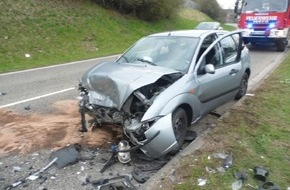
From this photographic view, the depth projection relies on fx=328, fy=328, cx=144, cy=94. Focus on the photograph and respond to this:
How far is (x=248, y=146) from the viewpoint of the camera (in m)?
4.86

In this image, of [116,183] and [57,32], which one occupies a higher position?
[57,32]

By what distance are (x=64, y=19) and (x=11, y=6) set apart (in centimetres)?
312

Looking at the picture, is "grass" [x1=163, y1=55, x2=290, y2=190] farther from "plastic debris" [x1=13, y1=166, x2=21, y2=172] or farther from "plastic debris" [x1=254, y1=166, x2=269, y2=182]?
"plastic debris" [x1=13, y1=166, x2=21, y2=172]

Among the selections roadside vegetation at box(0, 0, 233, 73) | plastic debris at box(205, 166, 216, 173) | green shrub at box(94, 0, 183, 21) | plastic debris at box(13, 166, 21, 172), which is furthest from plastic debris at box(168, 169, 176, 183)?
green shrub at box(94, 0, 183, 21)

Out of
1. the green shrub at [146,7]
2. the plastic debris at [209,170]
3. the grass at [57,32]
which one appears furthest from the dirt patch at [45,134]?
the green shrub at [146,7]

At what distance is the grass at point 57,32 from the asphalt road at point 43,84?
1573mm

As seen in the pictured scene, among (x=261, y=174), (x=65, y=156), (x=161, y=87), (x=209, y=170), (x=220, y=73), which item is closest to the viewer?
(x=261, y=174)

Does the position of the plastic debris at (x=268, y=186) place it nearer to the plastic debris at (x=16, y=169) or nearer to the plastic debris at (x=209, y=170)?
the plastic debris at (x=209, y=170)

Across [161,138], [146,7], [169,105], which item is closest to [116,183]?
[161,138]

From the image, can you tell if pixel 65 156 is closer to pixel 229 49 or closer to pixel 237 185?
pixel 237 185

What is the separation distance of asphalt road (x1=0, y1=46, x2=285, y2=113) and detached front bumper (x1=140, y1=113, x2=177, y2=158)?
129 inches

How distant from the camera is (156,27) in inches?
1111

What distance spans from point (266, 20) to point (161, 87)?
43.8 ft

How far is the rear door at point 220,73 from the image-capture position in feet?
17.9
